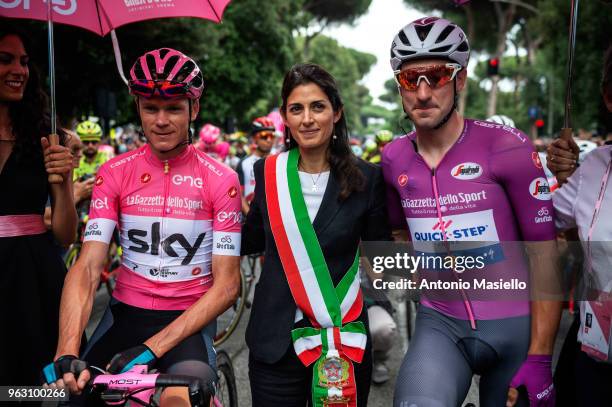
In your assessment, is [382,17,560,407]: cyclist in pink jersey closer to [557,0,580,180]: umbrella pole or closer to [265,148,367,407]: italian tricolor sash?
[265,148,367,407]: italian tricolor sash

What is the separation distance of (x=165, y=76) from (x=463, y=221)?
1658 millimetres

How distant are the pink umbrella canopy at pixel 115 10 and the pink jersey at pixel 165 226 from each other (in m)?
1.15

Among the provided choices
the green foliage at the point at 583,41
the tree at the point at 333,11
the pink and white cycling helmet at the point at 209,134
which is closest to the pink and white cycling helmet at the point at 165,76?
the pink and white cycling helmet at the point at 209,134

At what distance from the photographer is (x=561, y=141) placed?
116 inches

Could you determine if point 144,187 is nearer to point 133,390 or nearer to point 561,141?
point 133,390

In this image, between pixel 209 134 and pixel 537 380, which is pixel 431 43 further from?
pixel 209 134

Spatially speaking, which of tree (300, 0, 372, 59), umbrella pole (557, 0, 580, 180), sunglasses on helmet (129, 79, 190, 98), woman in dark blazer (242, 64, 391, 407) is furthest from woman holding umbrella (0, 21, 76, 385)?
tree (300, 0, 372, 59)

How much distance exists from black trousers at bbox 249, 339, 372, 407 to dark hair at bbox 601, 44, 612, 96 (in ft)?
5.33

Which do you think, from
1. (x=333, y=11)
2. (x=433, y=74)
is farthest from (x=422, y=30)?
(x=333, y=11)

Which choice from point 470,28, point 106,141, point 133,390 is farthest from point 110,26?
point 470,28

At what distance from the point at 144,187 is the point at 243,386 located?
279 cm

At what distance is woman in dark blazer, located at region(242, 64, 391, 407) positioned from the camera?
2.74 metres

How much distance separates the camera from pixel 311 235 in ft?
9.05

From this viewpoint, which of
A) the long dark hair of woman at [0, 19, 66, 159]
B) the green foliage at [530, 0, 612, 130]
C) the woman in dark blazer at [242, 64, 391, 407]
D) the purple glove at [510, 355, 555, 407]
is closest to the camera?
the purple glove at [510, 355, 555, 407]
